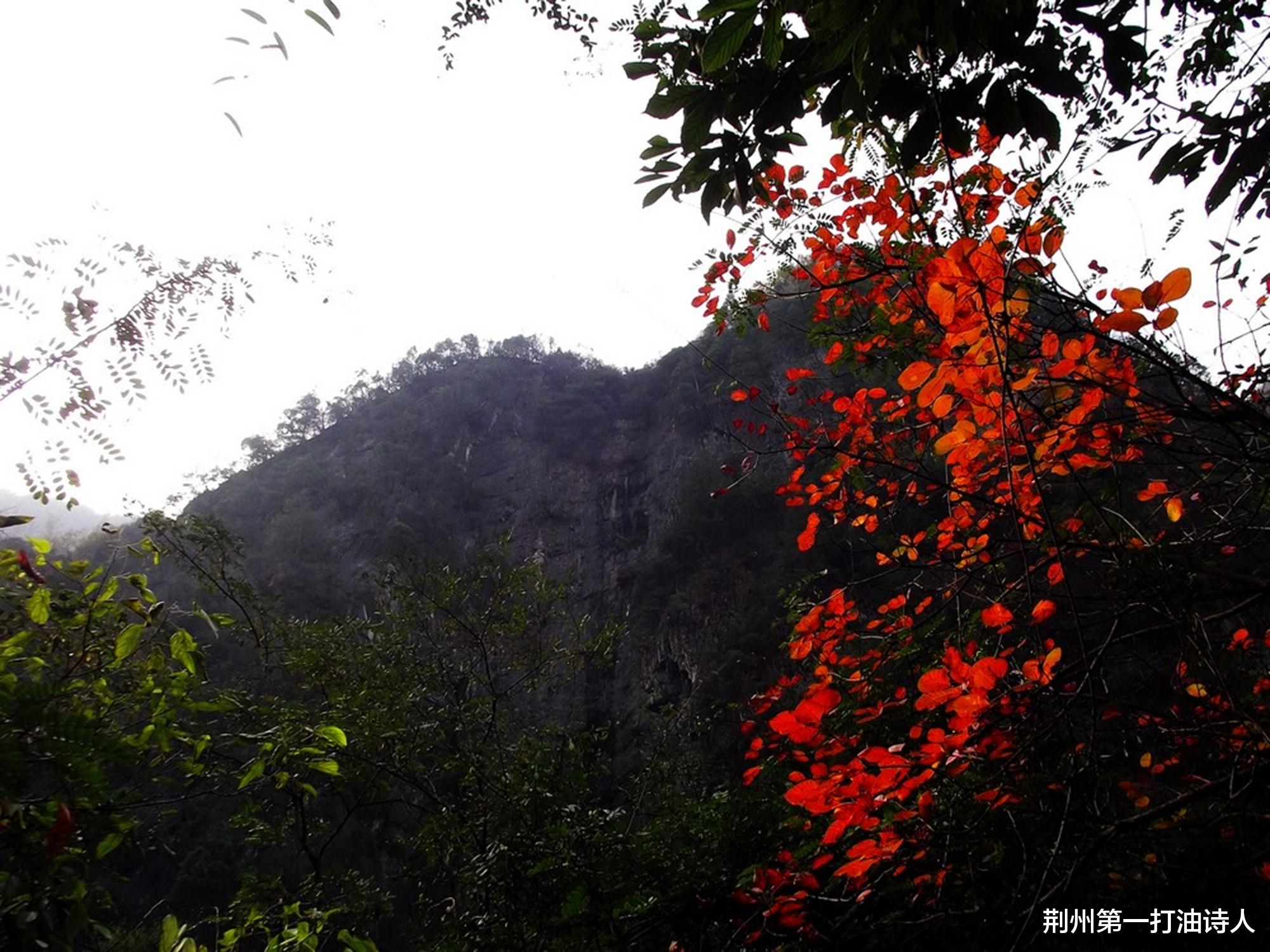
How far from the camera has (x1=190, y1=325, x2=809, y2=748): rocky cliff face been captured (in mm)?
17953

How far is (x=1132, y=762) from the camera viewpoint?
3.02 meters

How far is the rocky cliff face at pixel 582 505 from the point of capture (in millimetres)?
17953

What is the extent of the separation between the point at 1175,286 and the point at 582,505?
25574 mm

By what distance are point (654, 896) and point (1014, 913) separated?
1074 mm

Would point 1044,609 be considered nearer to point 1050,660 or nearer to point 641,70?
point 1050,660

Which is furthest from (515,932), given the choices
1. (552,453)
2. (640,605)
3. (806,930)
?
(552,453)

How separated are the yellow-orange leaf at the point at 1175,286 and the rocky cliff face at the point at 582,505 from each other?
14.0m

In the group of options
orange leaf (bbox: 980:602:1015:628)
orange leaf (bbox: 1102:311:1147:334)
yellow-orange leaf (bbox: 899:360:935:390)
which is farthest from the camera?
orange leaf (bbox: 980:602:1015:628)

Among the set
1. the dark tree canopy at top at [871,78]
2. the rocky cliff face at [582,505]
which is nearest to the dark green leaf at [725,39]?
the dark tree canopy at top at [871,78]

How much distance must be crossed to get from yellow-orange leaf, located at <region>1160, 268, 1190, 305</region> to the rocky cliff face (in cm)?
1396

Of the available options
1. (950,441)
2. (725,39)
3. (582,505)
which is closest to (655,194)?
(725,39)

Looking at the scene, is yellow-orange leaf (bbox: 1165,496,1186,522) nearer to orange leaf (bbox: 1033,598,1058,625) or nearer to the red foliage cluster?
the red foliage cluster

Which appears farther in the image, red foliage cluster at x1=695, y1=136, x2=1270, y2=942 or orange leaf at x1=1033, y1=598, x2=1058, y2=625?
orange leaf at x1=1033, y1=598, x2=1058, y2=625

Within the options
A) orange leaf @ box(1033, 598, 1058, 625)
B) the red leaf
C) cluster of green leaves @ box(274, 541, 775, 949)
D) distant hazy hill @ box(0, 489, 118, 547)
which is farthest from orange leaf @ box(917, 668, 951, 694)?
distant hazy hill @ box(0, 489, 118, 547)
